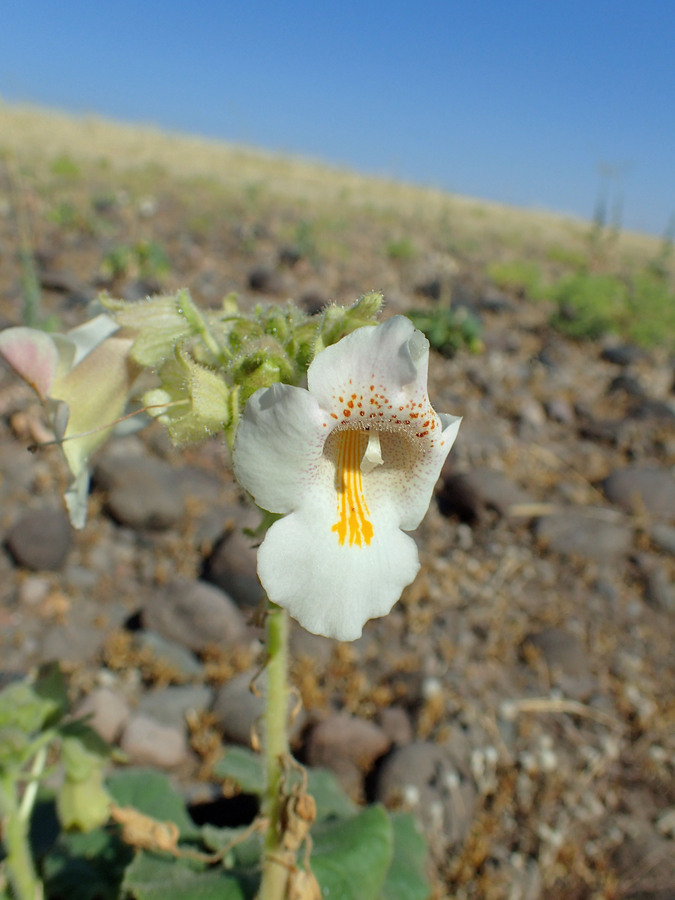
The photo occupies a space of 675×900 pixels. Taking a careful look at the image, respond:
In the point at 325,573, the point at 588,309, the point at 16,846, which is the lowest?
the point at 588,309

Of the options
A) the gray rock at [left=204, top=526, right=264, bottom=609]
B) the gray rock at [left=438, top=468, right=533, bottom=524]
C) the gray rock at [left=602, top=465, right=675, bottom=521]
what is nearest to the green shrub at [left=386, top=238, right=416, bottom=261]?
the gray rock at [left=602, top=465, right=675, bottom=521]

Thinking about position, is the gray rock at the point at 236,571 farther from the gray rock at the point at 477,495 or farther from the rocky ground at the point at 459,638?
the gray rock at the point at 477,495

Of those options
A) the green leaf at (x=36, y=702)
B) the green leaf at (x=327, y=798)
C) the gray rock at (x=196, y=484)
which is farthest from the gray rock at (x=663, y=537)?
the green leaf at (x=36, y=702)

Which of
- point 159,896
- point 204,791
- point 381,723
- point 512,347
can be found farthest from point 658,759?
point 512,347

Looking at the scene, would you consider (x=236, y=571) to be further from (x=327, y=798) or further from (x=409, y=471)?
(x=409, y=471)

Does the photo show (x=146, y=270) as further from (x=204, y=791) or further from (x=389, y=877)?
(x=389, y=877)

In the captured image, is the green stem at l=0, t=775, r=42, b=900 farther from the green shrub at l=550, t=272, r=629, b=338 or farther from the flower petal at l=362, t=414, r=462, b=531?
the green shrub at l=550, t=272, r=629, b=338

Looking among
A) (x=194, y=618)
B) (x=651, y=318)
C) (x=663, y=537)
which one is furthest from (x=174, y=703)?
(x=651, y=318)
